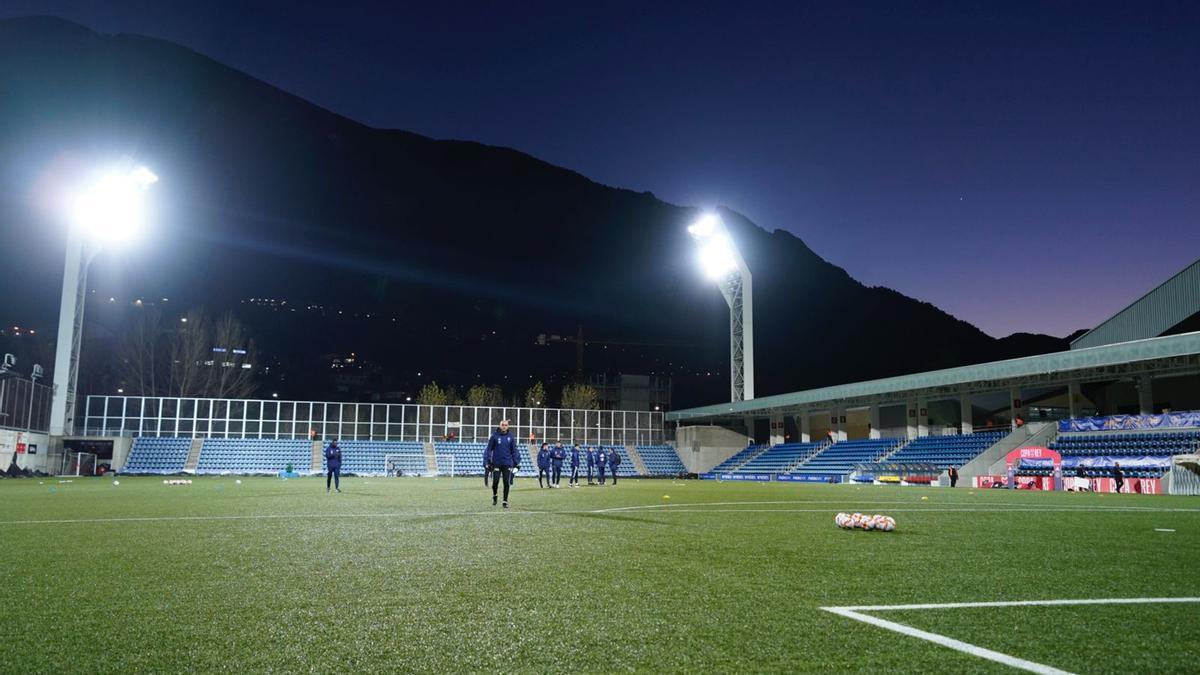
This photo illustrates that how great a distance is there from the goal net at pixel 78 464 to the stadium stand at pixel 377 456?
1374 cm

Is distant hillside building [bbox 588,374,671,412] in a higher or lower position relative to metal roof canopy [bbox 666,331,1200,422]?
higher

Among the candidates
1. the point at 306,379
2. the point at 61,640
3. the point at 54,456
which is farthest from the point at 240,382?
the point at 61,640

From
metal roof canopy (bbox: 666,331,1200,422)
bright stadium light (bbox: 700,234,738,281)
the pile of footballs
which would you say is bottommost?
the pile of footballs

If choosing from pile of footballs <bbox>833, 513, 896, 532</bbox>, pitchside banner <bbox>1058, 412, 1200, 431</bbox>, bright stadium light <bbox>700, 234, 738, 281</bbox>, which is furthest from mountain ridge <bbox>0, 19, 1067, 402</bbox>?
pile of footballs <bbox>833, 513, 896, 532</bbox>

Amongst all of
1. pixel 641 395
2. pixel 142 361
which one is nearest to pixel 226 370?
pixel 142 361

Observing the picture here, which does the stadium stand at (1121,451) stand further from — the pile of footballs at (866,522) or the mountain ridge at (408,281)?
the mountain ridge at (408,281)

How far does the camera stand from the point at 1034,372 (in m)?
33.8

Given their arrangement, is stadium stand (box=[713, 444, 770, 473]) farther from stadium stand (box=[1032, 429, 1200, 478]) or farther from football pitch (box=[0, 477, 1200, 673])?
football pitch (box=[0, 477, 1200, 673])

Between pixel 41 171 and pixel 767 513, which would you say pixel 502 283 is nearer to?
pixel 41 171

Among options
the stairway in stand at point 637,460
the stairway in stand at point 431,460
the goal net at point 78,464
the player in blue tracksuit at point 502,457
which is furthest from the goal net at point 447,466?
the player in blue tracksuit at point 502,457

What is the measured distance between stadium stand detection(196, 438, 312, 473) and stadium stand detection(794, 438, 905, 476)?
3478 cm

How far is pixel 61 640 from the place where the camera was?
376 cm

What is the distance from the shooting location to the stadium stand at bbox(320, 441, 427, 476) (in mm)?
53844

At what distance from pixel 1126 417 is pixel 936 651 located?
1399 inches
